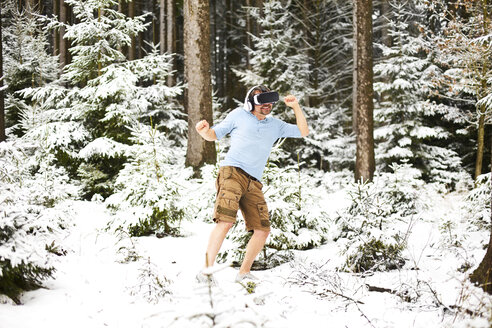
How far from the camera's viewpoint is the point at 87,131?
9.16 metres

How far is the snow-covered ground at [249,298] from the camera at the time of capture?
2.15 meters

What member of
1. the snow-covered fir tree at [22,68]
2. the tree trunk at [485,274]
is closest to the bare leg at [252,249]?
the tree trunk at [485,274]

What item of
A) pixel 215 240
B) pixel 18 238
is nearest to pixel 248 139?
pixel 215 240

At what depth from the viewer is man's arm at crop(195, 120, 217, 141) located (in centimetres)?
358

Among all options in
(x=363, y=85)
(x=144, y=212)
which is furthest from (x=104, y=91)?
(x=363, y=85)

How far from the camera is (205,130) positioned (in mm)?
3619

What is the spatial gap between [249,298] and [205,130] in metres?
2.04

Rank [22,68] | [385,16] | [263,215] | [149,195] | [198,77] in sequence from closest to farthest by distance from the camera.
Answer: [263,215], [149,195], [198,77], [22,68], [385,16]

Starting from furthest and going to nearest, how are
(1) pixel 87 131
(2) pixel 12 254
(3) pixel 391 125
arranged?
(3) pixel 391 125
(1) pixel 87 131
(2) pixel 12 254

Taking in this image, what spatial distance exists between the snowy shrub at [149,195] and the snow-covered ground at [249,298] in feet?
2.46

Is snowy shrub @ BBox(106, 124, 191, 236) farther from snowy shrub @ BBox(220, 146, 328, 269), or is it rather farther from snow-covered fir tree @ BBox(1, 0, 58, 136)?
snow-covered fir tree @ BBox(1, 0, 58, 136)

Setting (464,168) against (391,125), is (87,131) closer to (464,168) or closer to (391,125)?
(391,125)

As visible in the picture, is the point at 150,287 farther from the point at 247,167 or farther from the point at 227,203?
the point at 247,167

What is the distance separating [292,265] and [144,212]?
2581 millimetres
